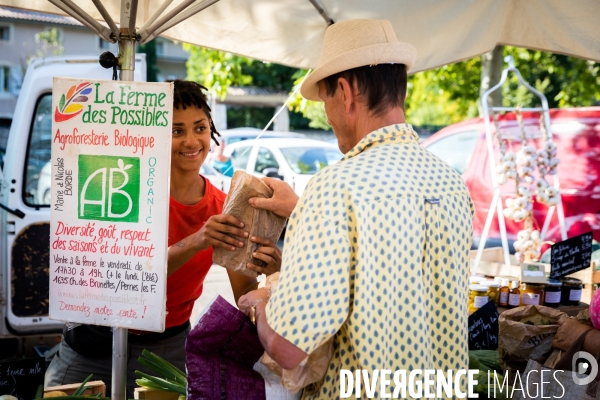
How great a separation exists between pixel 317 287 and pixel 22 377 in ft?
4.64

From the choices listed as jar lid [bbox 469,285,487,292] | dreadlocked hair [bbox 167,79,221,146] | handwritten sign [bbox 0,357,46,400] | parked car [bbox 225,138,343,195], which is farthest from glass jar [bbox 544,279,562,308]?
parked car [bbox 225,138,343,195]

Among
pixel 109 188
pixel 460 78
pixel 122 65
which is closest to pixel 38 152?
pixel 122 65

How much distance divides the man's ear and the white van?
299cm

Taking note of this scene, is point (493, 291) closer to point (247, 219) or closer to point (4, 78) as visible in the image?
point (247, 219)

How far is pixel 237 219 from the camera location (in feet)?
7.03

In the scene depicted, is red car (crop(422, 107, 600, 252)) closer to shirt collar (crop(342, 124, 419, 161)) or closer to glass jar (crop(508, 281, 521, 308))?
glass jar (crop(508, 281, 521, 308))

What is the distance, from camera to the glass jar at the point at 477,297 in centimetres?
368

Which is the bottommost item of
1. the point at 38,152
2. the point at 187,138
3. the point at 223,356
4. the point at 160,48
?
the point at 223,356

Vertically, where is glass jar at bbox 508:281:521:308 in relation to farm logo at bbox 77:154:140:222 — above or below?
below

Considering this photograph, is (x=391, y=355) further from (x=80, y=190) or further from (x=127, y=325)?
(x=80, y=190)

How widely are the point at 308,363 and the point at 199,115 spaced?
1414 mm

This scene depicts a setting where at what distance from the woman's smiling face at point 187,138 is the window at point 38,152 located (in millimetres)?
2310

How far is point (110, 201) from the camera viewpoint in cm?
212

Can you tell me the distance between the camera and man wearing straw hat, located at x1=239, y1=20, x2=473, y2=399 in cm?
155
